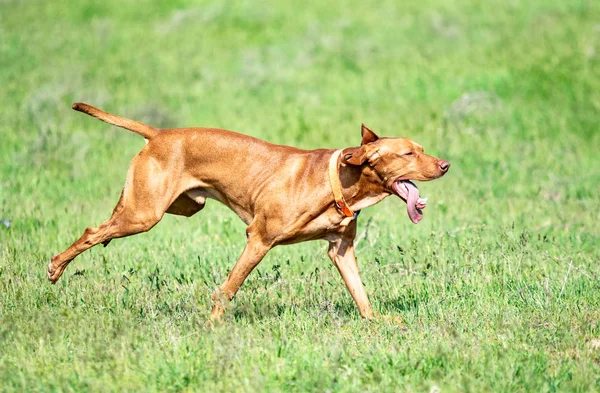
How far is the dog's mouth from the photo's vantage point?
6656 mm

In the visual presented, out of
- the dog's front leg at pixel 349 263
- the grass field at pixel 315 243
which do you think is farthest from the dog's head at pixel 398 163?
the grass field at pixel 315 243

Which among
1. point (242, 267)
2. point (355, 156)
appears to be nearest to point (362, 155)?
point (355, 156)

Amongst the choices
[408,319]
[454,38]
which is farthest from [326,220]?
[454,38]

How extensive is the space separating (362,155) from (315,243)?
8.95 ft

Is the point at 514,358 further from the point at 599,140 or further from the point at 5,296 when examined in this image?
the point at 599,140

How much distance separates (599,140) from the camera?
12742 mm

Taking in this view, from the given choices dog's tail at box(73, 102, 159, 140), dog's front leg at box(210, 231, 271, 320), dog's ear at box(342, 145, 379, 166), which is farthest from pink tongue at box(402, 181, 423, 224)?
dog's tail at box(73, 102, 159, 140)

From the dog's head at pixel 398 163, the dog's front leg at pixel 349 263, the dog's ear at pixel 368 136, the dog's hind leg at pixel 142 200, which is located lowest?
the dog's front leg at pixel 349 263

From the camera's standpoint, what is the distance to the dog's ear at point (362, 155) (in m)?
6.63

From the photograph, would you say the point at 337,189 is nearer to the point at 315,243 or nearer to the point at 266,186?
the point at 266,186

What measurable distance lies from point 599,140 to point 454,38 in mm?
5117

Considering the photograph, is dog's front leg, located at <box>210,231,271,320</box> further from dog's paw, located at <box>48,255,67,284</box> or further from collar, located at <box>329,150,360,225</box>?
dog's paw, located at <box>48,255,67,284</box>

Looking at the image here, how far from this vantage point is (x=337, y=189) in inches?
264

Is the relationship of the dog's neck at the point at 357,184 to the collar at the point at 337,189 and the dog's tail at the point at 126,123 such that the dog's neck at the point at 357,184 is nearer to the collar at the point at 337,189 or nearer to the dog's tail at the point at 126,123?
→ the collar at the point at 337,189
